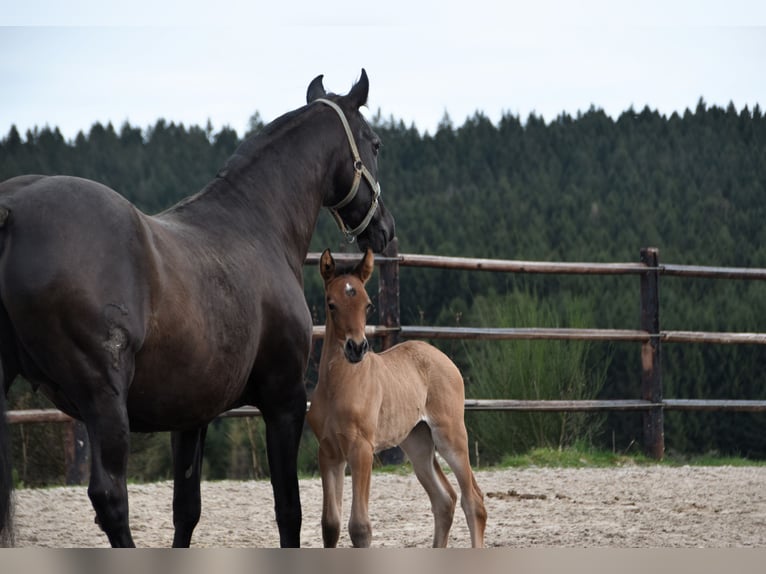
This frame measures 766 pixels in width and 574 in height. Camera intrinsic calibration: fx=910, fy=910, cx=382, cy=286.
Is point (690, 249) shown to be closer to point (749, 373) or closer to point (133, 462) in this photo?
point (749, 373)

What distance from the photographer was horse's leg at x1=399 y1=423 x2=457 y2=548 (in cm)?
409

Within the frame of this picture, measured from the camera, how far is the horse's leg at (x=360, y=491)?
3463mm

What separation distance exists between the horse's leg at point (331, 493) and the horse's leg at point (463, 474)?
581 millimetres

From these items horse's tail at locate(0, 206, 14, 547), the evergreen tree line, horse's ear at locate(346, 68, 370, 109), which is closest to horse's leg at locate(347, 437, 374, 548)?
horse's ear at locate(346, 68, 370, 109)

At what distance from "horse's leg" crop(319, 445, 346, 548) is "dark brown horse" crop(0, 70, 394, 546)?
1.40 feet

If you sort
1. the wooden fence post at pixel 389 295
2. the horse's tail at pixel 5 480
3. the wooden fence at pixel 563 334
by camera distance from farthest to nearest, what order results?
the wooden fence post at pixel 389 295
the wooden fence at pixel 563 334
the horse's tail at pixel 5 480

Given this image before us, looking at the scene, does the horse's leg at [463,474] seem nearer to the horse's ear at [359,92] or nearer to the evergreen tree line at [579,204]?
the horse's ear at [359,92]

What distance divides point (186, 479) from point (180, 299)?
3.18 feet

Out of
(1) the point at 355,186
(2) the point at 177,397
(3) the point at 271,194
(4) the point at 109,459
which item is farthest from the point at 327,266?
(4) the point at 109,459

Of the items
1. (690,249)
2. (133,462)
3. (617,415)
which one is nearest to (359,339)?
(133,462)

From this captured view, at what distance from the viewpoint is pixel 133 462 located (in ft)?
30.0

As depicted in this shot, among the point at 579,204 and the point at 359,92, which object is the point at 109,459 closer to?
the point at 359,92

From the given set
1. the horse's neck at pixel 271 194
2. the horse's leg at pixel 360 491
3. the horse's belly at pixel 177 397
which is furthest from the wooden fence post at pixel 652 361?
the horse's belly at pixel 177 397

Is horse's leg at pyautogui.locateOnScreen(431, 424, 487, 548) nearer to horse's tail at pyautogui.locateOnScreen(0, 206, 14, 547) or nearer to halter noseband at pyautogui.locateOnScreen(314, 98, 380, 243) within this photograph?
halter noseband at pyautogui.locateOnScreen(314, 98, 380, 243)
